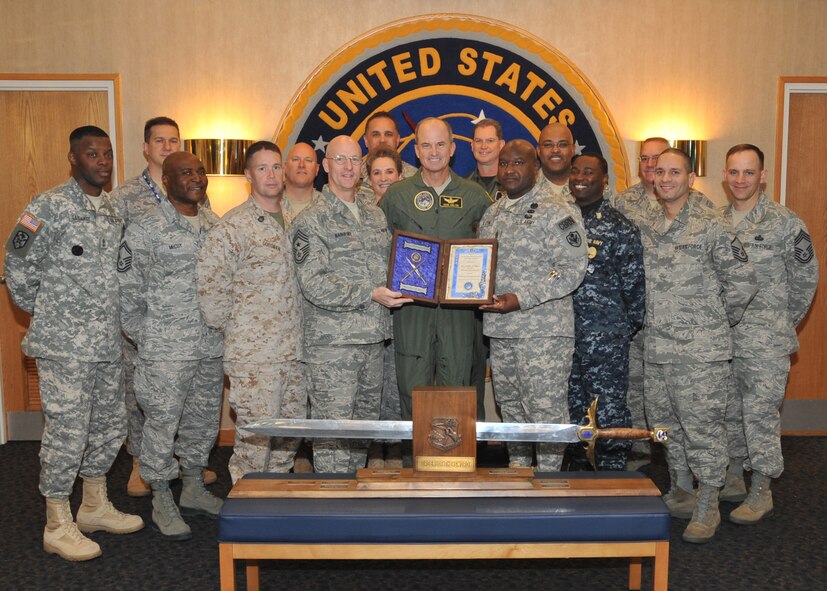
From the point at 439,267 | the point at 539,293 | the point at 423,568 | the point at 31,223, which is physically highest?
the point at 31,223

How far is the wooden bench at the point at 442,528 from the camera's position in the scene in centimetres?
293

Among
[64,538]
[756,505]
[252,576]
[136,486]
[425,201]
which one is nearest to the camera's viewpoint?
[252,576]

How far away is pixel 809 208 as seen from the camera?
19.6ft

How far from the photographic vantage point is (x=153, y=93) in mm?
5664

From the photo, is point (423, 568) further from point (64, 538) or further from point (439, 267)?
point (64, 538)

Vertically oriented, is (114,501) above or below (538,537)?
below

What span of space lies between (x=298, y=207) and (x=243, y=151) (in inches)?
42.6

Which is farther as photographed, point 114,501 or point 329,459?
point 114,501

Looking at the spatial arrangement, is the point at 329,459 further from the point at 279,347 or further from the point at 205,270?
the point at 205,270

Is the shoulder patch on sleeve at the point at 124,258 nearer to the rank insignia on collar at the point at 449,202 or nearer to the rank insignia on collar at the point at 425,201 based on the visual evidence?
the rank insignia on collar at the point at 425,201

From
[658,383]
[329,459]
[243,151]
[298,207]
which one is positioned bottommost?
[329,459]

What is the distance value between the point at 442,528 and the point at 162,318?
5.95 ft

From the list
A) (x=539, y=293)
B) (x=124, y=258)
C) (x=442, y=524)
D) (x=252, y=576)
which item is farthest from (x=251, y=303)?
(x=442, y=524)

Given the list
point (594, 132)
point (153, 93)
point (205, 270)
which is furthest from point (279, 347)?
point (594, 132)
